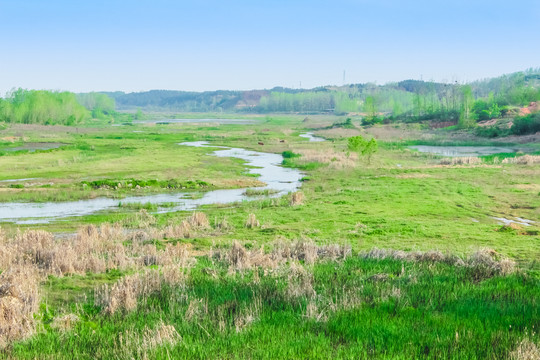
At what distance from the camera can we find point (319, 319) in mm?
9086

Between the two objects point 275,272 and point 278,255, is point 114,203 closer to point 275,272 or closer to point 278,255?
point 278,255

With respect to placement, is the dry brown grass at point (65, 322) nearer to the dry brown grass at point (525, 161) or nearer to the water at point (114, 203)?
the water at point (114, 203)

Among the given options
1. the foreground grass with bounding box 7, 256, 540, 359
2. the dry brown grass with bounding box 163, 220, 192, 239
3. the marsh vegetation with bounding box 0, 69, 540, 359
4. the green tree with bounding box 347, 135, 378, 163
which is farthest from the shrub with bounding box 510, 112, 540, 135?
the foreground grass with bounding box 7, 256, 540, 359

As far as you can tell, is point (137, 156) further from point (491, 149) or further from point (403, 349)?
point (403, 349)

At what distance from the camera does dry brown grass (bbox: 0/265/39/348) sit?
8.92 meters

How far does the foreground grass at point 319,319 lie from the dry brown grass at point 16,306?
1.16 feet

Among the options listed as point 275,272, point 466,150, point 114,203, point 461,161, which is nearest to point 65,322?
point 275,272

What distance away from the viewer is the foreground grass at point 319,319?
770 centimetres

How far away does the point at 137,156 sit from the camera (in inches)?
A: 2635

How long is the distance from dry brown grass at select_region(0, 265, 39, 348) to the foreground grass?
35 centimetres

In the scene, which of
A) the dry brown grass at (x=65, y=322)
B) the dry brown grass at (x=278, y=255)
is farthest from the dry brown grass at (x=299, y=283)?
the dry brown grass at (x=65, y=322)

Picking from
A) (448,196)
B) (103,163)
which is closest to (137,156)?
(103,163)

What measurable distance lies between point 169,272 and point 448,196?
91.1ft

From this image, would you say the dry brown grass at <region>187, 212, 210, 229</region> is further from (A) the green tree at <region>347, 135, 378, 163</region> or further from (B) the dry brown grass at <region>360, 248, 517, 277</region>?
(A) the green tree at <region>347, 135, 378, 163</region>
